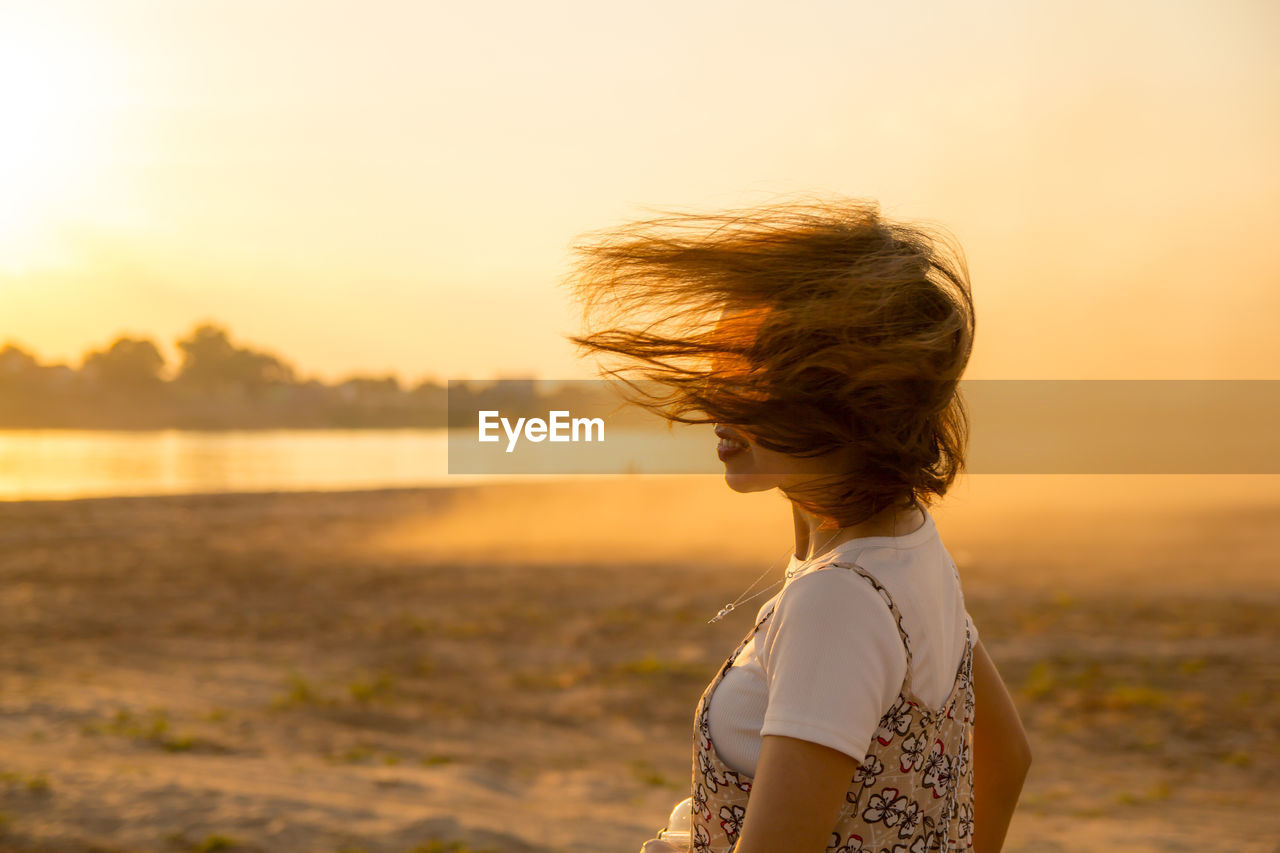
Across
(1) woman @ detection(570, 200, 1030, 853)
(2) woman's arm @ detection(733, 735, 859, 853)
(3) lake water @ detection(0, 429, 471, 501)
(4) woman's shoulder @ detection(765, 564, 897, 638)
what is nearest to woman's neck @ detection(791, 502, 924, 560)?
(1) woman @ detection(570, 200, 1030, 853)

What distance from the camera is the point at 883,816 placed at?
1.25m

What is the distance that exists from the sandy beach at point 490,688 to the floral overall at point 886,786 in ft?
1.19

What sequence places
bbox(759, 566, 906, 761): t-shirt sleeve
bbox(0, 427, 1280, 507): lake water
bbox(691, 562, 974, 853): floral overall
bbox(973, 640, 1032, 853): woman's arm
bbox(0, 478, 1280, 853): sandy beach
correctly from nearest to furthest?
bbox(759, 566, 906, 761): t-shirt sleeve
bbox(691, 562, 974, 853): floral overall
bbox(973, 640, 1032, 853): woman's arm
bbox(0, 478, 1280, 853): sandy beach
bbox(0, 427, 1280, 507): lake water

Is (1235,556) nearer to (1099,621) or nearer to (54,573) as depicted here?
(1099,621)

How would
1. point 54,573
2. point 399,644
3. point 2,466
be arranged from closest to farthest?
1. point 399,644
2. point 54,573
3. point 2,466

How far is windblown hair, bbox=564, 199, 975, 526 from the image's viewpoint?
118cm

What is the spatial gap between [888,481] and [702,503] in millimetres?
31246

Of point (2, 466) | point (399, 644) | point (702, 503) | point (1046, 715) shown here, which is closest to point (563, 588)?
point (399, 644)

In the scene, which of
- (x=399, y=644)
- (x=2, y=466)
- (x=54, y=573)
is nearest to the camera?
(x=399, y=644)

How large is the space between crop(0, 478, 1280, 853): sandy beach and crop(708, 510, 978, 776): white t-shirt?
1.10 feet

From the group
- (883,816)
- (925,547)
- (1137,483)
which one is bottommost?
(1137,483)

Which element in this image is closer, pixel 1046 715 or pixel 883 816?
pixel 883 816

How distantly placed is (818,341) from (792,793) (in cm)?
50

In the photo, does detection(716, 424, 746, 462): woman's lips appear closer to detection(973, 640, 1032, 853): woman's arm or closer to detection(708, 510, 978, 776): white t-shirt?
detection(708, 510, 978, 776): white t-shirt
